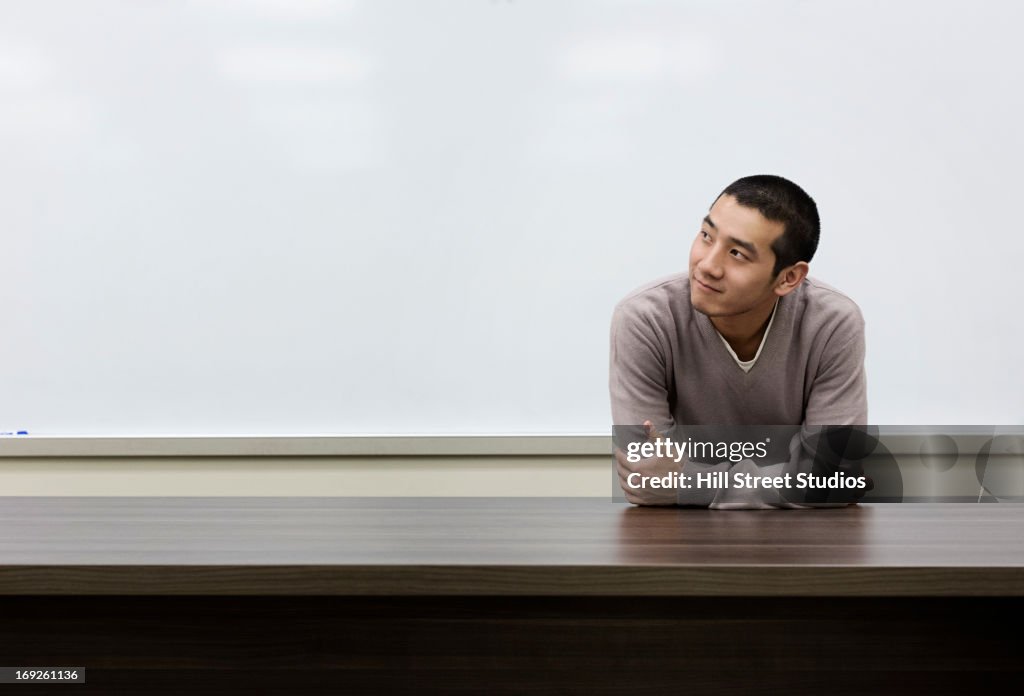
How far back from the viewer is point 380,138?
7.73 ft

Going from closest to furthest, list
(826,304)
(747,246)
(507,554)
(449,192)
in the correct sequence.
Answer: (507,554) → (747,246) → (826,304) → (449,192)

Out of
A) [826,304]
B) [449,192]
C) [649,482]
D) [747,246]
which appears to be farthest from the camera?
[449,192]

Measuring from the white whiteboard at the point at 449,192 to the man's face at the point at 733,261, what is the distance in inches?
32.6

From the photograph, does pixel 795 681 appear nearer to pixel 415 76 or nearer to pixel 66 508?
pixel 66 508

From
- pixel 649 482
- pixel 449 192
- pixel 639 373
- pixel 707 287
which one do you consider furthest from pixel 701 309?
pixel 449 192

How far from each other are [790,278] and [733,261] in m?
0.13

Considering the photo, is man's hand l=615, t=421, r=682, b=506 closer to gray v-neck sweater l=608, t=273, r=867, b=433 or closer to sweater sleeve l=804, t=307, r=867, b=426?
gray v-neck sweater l=608, t=273, r=867, b=433

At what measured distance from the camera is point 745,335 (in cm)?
159

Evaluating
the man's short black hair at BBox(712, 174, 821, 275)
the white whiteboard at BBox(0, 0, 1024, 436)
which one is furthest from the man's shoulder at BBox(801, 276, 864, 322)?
the white whiteboard at BBox(0, 0, 1024, 436)

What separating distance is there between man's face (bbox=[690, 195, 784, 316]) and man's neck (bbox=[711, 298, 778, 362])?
2 centimetres

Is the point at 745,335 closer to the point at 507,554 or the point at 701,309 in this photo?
the point at 701,309

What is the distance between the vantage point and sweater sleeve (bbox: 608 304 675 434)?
5.07ft

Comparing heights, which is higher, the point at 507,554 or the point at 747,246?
the point at 747,246

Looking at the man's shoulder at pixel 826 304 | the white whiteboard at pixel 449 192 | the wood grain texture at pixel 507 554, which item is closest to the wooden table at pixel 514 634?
the wood grain texture at pixel 507 554
